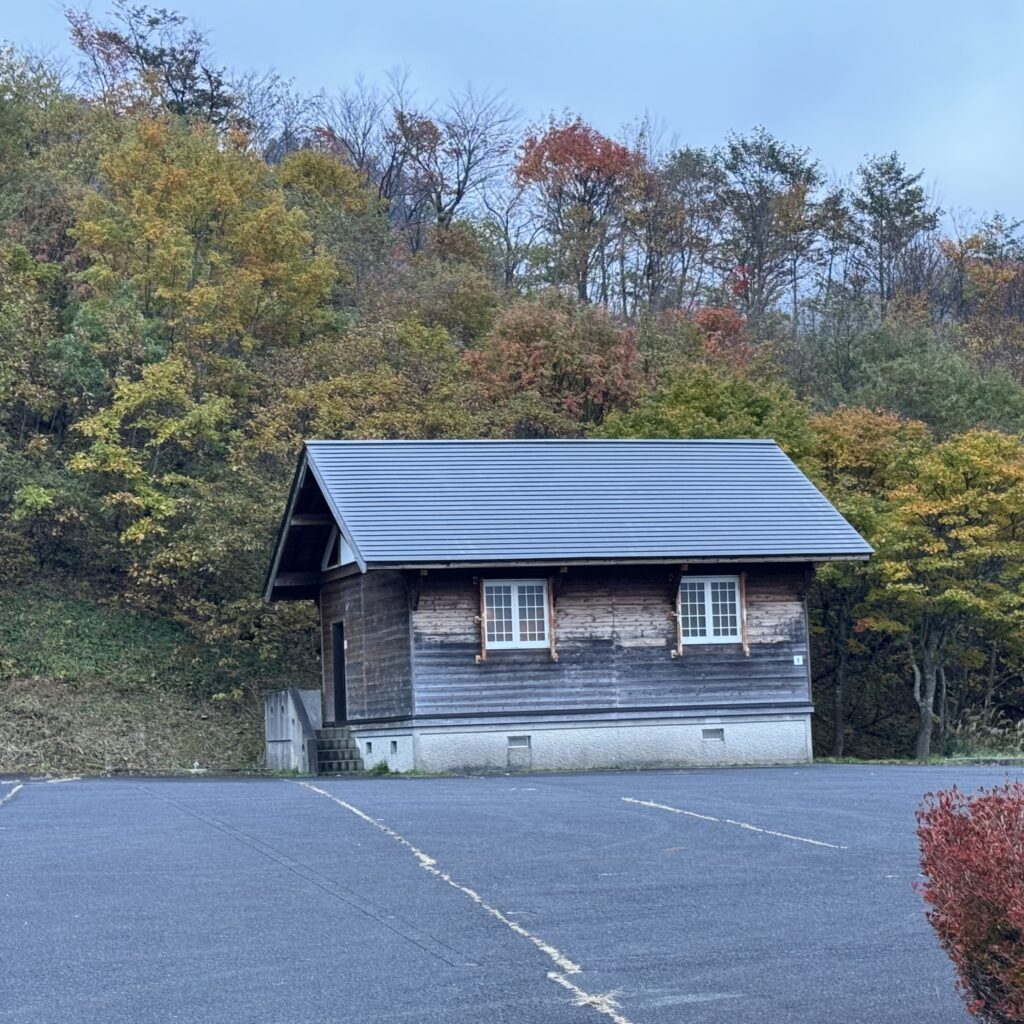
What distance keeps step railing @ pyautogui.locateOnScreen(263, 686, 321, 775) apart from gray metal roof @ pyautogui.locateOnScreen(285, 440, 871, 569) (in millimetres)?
4822

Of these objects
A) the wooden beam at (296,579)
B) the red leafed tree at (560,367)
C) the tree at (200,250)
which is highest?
the tree at (200,250)

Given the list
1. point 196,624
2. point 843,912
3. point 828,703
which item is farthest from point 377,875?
point 828,703

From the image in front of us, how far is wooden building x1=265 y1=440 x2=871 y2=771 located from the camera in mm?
26938

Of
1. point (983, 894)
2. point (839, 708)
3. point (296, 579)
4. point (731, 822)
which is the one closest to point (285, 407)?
point (296, 579)

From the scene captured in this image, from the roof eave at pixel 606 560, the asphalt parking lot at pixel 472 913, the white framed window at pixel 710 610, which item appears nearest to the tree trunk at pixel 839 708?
the white framed window at pixel 710 610

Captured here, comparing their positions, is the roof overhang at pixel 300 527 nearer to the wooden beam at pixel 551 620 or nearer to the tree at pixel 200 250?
the wooden beam at pixel 551 620

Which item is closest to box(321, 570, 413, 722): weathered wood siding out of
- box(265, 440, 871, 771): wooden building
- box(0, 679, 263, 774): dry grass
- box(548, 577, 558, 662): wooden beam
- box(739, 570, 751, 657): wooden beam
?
box(265, 440, 871, 771): wooden building

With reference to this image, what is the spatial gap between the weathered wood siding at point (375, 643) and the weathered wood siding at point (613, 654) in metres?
0.52

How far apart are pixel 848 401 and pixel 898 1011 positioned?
1619 inches

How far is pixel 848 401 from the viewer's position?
4809 centimetres

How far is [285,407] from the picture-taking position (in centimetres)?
3712

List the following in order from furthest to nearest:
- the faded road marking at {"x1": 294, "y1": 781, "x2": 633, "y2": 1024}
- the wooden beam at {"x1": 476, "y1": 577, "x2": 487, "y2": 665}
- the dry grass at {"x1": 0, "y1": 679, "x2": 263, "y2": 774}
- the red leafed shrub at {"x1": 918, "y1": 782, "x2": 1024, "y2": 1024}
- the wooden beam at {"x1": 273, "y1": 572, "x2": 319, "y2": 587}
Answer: the dry grass at {"x1": 0, "y1": 679, "x2": 263, "y2": 774}
the wooden beam at {"x1": 273, "y1": 572, "x2": 319, "y2": 587}
the wooden beam at {"x1": 476, "y1": 577, "x2": 487, "y2": 665}
the faded road marking at {"x1": 294, "y1": 781, "x2": 633, "y2": 1024}
the red leafed shrub at {"x1": 918, "y1": 782, "x2": 1024, "y2": 1024}

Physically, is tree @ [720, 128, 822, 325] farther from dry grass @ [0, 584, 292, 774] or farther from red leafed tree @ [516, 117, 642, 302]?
dry grass @ [0, 584, 292, 774]

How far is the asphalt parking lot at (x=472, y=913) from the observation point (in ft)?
28.0
